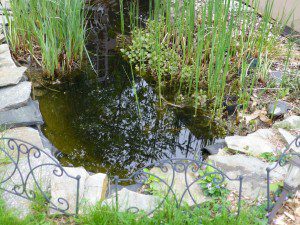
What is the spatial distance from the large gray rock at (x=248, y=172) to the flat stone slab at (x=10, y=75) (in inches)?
68.1

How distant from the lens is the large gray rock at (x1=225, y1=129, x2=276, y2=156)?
2957mm

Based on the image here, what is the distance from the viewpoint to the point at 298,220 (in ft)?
7.45

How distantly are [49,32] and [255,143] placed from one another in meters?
1.95

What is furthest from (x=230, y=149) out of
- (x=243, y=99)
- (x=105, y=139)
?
(x=105, y=139)

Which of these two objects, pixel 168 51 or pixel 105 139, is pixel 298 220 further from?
pixel 168 51

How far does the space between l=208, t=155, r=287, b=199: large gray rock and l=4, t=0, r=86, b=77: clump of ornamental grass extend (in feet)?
5.78

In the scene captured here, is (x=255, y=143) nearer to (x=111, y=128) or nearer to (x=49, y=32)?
(x=111, y=128)

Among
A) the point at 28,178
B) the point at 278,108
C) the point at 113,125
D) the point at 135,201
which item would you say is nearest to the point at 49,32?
the point at 113,125

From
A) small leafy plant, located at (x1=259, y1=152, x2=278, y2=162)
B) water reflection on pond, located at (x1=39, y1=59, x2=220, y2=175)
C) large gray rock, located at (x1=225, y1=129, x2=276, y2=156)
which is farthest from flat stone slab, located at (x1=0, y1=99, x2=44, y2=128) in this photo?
small leafy plant, located at (x1=259, y1=152, x2=278, y2=162)

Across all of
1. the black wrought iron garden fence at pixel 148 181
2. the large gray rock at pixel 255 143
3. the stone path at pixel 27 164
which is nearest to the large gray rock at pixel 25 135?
the stone path at pixel 27 164

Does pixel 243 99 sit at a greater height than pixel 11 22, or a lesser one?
lesser

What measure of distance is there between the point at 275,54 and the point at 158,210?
2.51 meters

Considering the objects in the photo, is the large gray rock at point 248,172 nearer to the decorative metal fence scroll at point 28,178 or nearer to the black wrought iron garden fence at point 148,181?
the black wrought iron garden fence at point 148,181

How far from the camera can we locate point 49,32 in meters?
3.66
